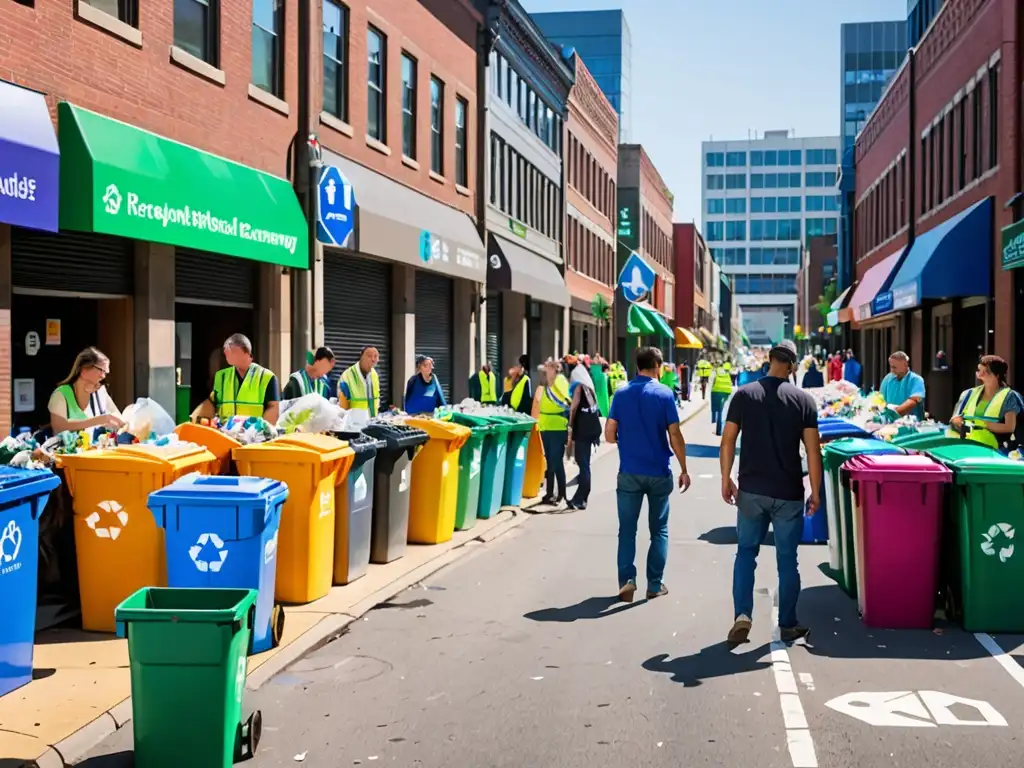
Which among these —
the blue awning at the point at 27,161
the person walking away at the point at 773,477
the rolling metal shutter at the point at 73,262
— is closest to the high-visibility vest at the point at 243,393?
the blue awning at the point at 27,161

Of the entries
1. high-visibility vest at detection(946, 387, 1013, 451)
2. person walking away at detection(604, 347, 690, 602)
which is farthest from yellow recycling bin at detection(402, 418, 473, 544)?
high-visibility vest at detection(946, 387, 1013, 451)

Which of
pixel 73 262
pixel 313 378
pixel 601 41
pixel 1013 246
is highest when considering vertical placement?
pixel 601 41

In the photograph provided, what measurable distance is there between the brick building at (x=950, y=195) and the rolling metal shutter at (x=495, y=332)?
957 centimetres

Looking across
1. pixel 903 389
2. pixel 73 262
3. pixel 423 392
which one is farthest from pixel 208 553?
pixel 903 389

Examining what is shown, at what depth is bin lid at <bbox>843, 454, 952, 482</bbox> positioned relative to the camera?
834 cm

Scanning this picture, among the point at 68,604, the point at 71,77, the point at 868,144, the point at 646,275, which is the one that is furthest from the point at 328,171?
the point at 868,144

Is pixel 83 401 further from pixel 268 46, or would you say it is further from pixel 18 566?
pixel 268 46

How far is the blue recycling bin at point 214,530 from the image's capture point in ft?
23.6

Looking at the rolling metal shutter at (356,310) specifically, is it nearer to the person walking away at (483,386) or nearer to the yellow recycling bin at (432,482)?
the person walking away at (483,386)

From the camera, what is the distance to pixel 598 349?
1943 inches

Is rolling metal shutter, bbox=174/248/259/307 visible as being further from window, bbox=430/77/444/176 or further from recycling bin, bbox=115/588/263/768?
recycling bin, bbox=115/588/263/768

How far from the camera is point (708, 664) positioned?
24.7 feet

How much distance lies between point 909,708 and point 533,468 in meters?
9.94

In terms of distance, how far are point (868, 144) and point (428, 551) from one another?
34996 mm
